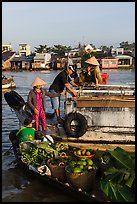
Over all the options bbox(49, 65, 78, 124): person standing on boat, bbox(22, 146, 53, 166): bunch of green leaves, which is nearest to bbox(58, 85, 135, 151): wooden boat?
bbox(49, 65, 78, 124): person standing on boat

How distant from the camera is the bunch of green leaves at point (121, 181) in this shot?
15.1 feet

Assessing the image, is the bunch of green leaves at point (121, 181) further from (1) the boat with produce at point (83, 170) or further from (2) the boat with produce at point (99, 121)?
(2) the boat with produce at point (99, 121)

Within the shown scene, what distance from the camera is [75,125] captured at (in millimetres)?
7734

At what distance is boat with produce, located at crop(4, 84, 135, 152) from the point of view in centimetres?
754

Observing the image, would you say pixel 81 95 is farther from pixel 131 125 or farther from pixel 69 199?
pixel 69 199

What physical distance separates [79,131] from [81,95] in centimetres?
89

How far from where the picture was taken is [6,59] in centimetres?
6444

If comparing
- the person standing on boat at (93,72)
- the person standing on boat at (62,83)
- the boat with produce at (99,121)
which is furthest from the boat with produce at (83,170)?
the person standing on boat at (93,72)

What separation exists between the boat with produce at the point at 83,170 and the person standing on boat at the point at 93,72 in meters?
2.37

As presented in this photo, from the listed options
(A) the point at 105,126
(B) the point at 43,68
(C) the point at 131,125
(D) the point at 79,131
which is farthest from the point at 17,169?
(B) the point at 43,68

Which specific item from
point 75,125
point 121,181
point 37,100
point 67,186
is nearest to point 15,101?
point 37,100

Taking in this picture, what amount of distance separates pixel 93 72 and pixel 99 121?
144 centimetres

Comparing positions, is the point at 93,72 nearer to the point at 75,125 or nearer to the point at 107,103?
the point at 107,103

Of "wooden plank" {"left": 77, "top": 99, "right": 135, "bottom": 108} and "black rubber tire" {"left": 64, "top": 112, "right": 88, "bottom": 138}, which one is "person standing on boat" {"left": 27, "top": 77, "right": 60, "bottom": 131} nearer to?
"black rubber tire" {"left": 64, "top": 112, "right": 88, "bottom": 138}
